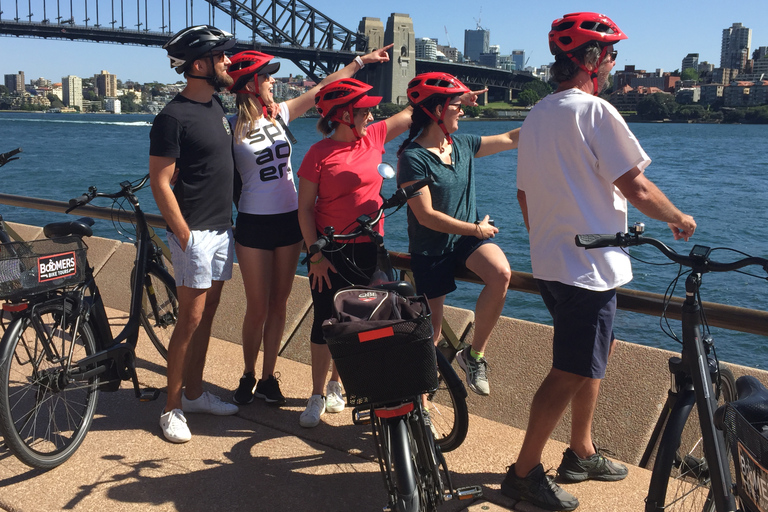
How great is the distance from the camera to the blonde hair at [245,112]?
3.36 metres

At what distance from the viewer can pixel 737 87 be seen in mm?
101812

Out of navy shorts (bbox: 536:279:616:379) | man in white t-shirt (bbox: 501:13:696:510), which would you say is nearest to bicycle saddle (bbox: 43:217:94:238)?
man in white t-shirt (bbox: 501:13:696:510)

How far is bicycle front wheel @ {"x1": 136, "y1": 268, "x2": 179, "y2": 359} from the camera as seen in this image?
3.92 metres

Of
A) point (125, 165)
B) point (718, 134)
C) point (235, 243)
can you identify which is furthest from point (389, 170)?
point (718, 134)

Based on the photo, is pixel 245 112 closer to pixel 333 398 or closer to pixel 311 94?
pixel 311 94

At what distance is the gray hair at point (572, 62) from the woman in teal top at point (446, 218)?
1.93ft

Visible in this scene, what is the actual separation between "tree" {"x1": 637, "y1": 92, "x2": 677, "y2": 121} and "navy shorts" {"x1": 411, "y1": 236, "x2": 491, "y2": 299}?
93.3 metres

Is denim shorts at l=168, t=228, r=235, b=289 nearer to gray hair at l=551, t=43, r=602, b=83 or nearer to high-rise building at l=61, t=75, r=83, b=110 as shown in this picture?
gray hair at l=551, t=43, r=602, b=83

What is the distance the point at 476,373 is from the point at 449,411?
7.7 inches

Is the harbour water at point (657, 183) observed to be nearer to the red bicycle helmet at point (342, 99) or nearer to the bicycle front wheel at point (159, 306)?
the red bicycle helmet at point (342, 99)

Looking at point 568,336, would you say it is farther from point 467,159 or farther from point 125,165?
point 125,165

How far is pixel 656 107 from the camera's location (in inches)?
3558

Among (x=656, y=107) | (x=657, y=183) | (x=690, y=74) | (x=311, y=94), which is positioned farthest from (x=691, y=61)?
(x=311, y=94)

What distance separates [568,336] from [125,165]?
1768 inches
